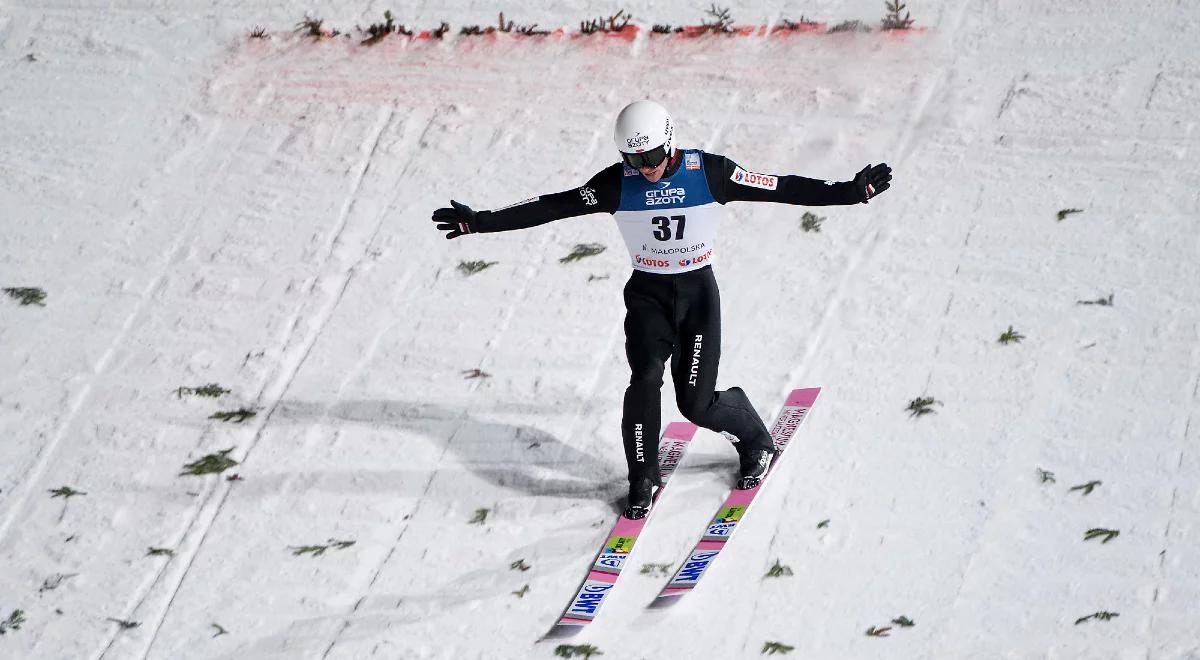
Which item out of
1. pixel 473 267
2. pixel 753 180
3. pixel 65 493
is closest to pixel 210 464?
pixel 65 493

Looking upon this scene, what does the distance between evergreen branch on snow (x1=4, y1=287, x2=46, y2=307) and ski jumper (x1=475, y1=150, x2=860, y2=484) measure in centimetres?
420

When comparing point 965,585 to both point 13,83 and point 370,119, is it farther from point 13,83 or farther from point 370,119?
→ point 13,83

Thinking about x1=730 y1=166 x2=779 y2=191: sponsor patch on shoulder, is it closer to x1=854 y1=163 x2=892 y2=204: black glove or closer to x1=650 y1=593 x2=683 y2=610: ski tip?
x1=854 y1=163 x2=892 y2=204: black glove

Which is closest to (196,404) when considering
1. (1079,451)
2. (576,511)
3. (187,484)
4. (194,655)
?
(187,484)

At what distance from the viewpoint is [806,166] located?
9859 mm

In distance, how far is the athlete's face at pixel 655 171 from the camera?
22.7ft

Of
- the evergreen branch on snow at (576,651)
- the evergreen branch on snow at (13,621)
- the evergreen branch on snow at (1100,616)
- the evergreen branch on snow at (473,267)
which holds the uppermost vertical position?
the evergreen branch on snow at (473,267)

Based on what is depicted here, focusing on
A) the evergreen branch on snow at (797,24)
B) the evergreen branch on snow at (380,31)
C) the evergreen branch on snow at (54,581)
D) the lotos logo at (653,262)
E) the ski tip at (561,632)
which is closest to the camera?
the ski tip at (561,632)

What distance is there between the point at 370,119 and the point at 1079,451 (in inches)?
233

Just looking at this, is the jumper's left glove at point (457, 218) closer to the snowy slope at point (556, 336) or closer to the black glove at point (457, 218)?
the black glove at point (457, 218)

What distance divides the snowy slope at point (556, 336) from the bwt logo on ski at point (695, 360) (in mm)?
813

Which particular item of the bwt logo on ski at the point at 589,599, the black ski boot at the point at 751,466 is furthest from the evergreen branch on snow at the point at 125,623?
the black ski boot at the point at 751,466

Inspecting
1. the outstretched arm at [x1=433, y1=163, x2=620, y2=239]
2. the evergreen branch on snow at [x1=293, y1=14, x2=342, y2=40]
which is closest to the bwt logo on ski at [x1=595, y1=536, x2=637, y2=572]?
the outstretched arm at [x1=433, y1=163, x2=620, y2=239]

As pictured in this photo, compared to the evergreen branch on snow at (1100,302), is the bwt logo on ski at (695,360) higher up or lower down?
higher up
